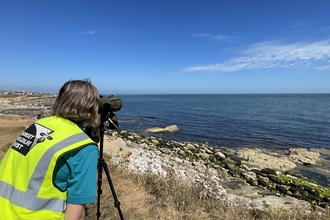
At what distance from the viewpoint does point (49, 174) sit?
4.26 feet

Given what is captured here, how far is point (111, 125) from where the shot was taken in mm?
2865

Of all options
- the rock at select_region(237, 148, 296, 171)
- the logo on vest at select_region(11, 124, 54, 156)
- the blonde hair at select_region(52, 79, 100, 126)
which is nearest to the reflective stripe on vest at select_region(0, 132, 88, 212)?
the logo on vest at select_region(11, 124, 54, 156)

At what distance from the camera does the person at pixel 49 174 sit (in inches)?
51.2

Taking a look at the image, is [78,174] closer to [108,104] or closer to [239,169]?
[108,104]

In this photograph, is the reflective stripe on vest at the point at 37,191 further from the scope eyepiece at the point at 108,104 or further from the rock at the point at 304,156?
the rock at the point at 304,156

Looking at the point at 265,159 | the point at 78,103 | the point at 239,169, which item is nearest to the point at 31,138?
Answer: the point at 78,103

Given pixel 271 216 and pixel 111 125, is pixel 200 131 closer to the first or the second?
pixel 271 216

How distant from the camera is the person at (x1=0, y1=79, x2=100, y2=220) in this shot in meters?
1.30

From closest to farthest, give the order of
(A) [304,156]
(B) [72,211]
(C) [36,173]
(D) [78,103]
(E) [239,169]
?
(C) [36,173], (B) [72,211], (D) [78,103], (E) [239,169], (A) [304,156]

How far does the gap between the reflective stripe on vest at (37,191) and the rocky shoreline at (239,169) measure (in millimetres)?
4640

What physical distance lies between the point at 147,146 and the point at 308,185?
930 centimetres

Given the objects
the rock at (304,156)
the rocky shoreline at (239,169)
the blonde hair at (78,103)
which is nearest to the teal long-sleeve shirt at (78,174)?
the blonde hair at (78,103)

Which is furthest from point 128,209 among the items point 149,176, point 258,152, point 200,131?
point 200,131

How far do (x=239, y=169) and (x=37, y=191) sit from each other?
11.1 meters
